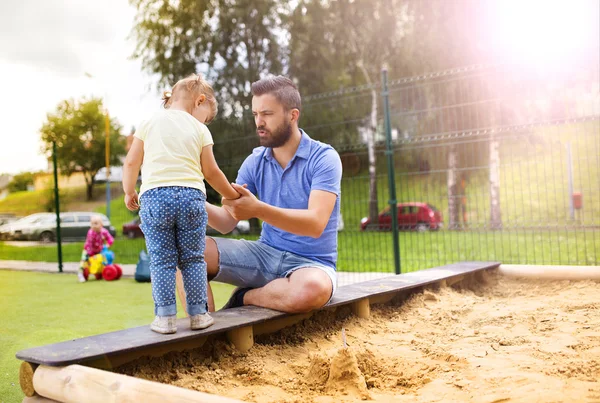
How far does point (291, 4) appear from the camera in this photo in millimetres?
16484

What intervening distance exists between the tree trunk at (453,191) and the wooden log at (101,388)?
4179 mm

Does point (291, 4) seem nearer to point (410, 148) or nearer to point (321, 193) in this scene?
point (410, 148)

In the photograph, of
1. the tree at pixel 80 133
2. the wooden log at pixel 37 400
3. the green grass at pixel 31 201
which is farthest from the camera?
the tree at pixel 80 133

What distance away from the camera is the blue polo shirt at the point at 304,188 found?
2945 millimetres

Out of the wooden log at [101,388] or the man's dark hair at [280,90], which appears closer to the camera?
the wooden log at [101,388]

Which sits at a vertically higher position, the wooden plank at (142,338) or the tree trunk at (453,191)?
the tree trunk at (453,191)

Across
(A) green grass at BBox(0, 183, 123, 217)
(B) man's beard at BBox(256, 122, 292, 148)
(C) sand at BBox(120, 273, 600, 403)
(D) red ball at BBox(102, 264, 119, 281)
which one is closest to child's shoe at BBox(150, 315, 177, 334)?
(C) sand at BBox(120, 273, 600, 403)

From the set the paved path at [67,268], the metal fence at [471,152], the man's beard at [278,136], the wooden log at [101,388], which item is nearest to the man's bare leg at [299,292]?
the man's beard at [278,136]

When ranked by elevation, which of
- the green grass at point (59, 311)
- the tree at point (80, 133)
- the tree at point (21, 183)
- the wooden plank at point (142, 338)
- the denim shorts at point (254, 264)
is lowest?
the green grass at point (59, 311)

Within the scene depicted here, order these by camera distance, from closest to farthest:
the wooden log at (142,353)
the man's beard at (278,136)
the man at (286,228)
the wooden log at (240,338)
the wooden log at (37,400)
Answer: the wooden log at (37,400), the wooden log at (142,353), the wooden log at (240,338), the man at (286,228), the man's beard at (278,136)

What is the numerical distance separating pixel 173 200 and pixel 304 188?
92 centimetres

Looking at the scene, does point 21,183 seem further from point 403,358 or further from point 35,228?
point 403,358

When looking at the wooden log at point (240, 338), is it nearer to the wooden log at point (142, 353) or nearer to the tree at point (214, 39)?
the wooden log at point (142, 353)

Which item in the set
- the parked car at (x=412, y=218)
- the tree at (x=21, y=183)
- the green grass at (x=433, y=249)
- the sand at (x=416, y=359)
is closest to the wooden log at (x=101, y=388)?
the sand at (x=416, y=359)
